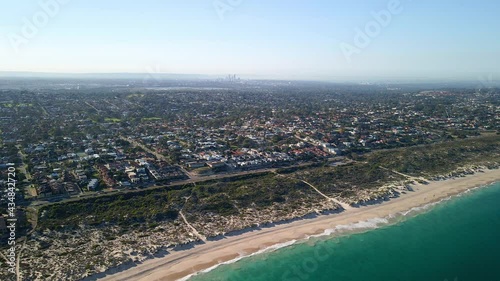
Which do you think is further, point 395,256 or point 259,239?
point 259,239

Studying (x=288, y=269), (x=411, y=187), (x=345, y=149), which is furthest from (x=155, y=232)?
(x=345, y=149)

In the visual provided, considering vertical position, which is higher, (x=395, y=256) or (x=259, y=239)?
(x=259, y=239)

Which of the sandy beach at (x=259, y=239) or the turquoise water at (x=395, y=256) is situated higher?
the sandy beach at (x=259, y=239)

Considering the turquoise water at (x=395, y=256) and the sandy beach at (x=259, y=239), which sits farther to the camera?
the turquoise water at (x=395, y=256)
